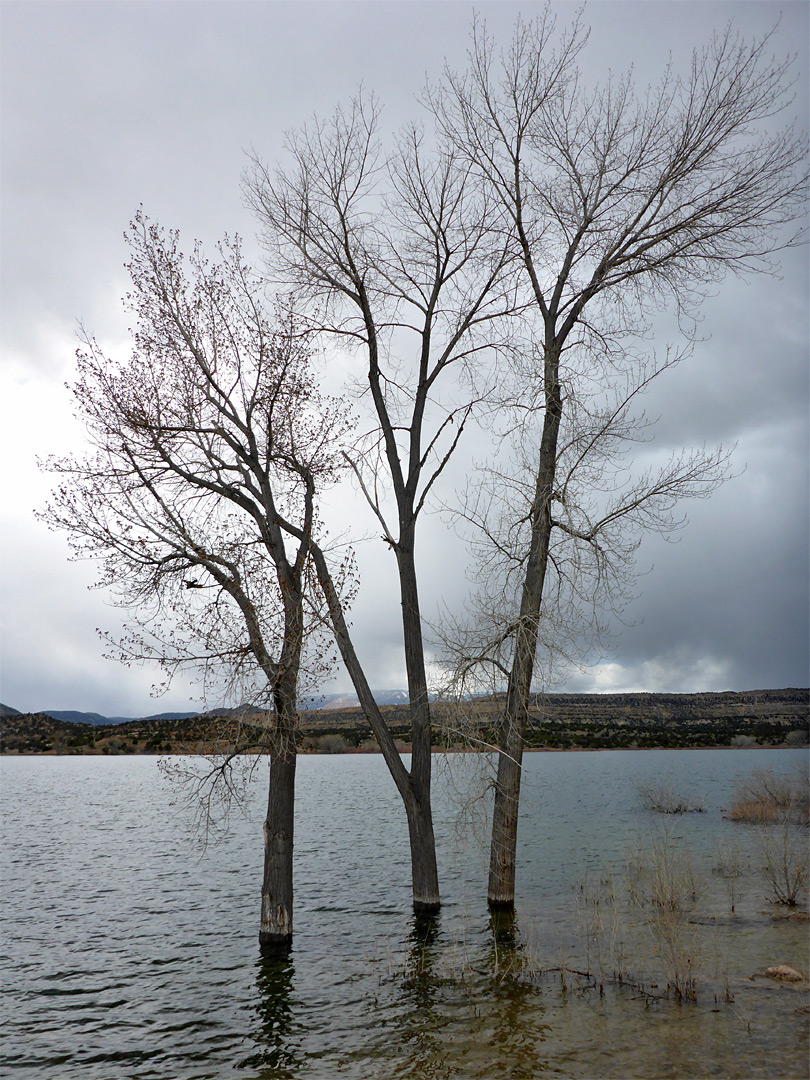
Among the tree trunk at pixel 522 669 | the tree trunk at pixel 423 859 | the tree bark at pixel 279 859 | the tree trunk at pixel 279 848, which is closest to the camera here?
the tree trunk at pixel 279 848

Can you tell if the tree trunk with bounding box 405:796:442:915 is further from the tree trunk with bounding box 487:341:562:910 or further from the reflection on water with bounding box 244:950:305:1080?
the reflection on water with bounding box 244:950:305:1080

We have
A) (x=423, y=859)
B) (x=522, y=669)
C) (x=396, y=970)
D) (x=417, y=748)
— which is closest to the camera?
(x=396, y=970)

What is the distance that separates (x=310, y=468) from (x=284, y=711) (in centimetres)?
461

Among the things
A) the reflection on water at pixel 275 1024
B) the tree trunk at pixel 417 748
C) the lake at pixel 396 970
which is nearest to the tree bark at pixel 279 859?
the reflection on water at pixel 275 1024

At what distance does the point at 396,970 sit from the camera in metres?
11.4

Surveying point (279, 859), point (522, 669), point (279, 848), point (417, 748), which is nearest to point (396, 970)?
point (279, 859)

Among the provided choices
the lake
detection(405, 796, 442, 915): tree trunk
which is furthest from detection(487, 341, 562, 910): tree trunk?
detection(405, 796, 442, 915): tree trunk

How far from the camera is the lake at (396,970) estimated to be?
26.8 feet

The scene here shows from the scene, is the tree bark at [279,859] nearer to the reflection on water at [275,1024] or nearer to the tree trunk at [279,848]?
the tree trunk at [279,848]

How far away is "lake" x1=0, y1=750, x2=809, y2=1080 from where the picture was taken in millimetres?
8172

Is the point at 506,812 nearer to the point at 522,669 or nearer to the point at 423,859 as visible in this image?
the point at 423,859

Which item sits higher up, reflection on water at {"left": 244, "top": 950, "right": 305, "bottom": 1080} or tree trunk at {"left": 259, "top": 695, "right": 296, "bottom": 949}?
tree trunk at {"left": 259, "top": 695, "right": 296, "bottom": 949}

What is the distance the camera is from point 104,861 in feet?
76.8

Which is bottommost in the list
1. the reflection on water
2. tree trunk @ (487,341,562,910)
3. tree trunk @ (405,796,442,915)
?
the reflection on water
